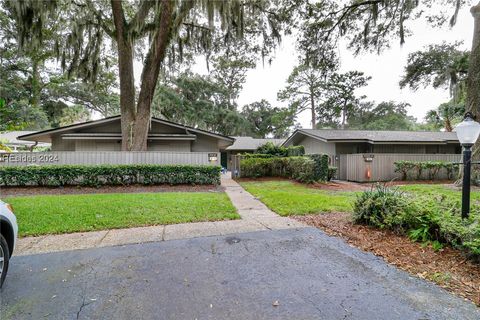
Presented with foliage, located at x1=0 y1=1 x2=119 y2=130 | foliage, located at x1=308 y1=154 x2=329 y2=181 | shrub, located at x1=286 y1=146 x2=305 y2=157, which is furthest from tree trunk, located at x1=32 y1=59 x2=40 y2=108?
foliage, located at x1=308 y1=154 x2=329 y2=181

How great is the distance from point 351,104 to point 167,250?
96.5 feet

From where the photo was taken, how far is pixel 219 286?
97.8 inches

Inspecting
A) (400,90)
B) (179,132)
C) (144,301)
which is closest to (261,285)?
(144,301)

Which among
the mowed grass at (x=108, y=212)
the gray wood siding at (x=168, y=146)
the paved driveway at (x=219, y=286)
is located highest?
the gray wood siding at (x=168, y=146)

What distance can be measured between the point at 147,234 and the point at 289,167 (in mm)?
9196

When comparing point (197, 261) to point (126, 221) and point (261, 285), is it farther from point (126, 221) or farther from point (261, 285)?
point (126, 221)

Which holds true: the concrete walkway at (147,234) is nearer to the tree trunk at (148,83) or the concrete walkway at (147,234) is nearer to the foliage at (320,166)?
the foliage at (320,166)

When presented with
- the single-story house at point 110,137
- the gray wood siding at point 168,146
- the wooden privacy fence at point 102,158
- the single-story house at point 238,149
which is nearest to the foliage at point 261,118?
the single-story house at point 238,149

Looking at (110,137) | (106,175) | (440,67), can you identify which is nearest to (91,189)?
(106,175)

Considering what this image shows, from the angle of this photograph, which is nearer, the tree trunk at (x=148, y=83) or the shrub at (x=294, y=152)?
the tree trunk at (x=148, y=83)

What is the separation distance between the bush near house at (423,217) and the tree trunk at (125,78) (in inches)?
399

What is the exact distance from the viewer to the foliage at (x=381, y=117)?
34062 millimetres

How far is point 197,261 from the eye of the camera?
3.09 meters

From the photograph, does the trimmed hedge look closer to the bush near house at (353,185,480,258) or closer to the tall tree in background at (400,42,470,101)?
the bush near house at (353,185,480,258)
